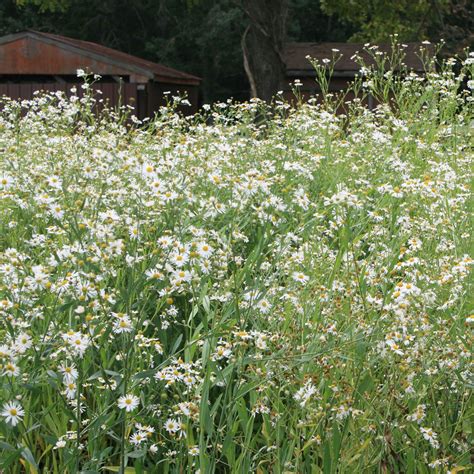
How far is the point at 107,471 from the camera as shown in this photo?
3688mm

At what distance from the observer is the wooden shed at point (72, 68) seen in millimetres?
22281

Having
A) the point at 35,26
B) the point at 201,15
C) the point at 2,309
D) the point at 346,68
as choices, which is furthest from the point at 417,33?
the point at 2,309

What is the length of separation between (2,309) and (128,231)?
670mm

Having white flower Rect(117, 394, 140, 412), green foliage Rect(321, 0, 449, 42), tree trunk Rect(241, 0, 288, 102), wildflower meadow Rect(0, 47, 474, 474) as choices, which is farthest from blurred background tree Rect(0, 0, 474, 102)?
white flower Rect(117, 394, 140, 412)

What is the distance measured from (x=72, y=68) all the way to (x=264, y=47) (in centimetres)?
727

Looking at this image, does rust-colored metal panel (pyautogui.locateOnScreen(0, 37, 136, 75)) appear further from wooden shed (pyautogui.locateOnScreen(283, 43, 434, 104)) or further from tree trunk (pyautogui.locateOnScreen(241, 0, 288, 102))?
wooden shed (pyautogui.locateOnScreen(283, 43, 434, 104))

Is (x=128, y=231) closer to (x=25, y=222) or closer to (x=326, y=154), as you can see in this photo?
(x=25, y=222)

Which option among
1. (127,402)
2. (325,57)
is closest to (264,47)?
(325,57)

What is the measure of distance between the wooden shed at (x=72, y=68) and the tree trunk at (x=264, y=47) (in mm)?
4823

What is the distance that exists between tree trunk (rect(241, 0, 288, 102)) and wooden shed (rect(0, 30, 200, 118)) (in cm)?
482

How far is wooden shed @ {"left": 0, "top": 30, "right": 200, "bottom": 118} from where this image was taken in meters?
22.3

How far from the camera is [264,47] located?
17.7 metres

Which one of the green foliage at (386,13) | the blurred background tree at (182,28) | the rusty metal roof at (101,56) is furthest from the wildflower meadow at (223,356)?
the blurred background tree at (182,28)

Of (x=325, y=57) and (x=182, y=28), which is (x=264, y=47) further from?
(x=182, y=28)
